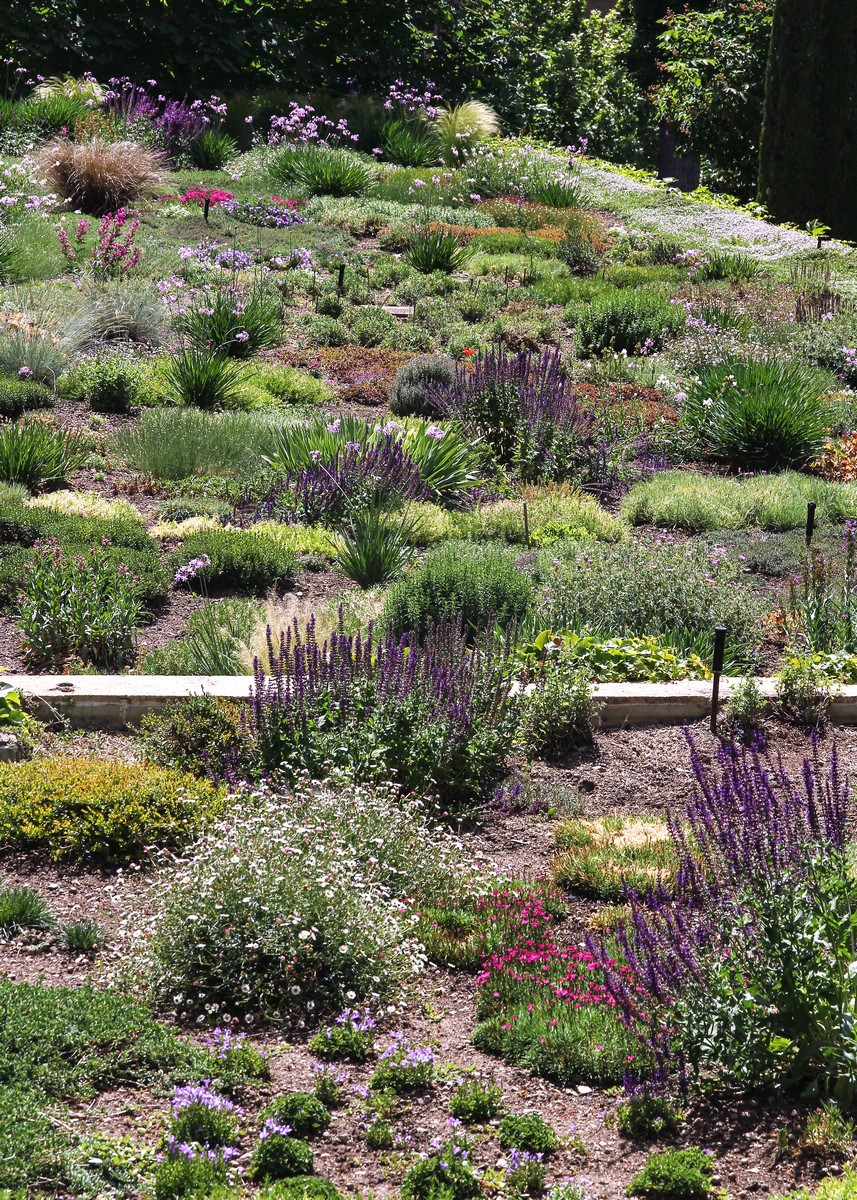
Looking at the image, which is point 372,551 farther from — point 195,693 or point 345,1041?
point 345,1041

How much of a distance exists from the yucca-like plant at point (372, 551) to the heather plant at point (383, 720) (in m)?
2.05

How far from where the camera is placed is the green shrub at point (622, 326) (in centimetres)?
1305

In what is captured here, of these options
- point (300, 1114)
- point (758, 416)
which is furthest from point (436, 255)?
point (300, 1114)

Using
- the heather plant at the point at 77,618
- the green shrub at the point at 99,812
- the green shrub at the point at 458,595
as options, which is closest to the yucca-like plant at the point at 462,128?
the green shrub at the point at 458,595

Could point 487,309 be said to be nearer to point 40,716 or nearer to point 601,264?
point 601,264

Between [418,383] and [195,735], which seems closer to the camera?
[195,735]

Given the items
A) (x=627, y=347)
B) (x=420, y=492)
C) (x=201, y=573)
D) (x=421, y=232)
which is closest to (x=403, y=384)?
(x=420, y=492)

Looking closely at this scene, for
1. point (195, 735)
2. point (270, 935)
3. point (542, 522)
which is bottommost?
point (270, 935)

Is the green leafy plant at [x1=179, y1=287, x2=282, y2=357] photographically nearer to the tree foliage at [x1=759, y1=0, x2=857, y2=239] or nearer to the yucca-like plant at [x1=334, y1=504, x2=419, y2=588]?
the yucca-like plant at [x1=334, y1=504, x2=419, y2=588]

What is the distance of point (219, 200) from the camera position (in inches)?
633

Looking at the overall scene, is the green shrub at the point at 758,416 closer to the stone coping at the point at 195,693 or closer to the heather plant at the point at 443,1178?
the stone coping at the point at 195,693

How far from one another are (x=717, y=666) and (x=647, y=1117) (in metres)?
2.65

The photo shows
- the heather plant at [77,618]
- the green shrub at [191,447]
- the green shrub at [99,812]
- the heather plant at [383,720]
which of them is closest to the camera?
the green shrub at [99,812]

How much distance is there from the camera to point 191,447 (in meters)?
9.59
